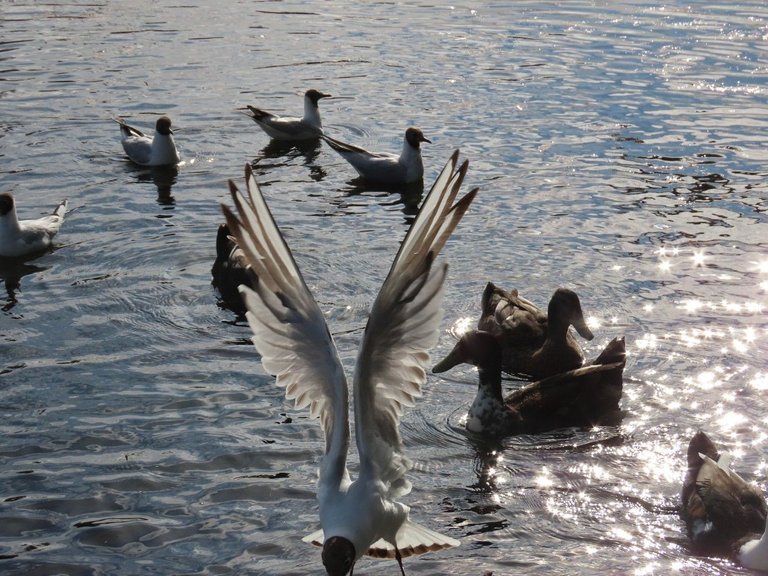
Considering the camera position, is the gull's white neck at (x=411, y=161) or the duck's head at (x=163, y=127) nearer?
the gull's white neck at (x=411, y=161)

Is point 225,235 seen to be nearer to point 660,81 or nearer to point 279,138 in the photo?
point 279,138

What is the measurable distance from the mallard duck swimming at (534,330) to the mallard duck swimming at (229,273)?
223 centimetres

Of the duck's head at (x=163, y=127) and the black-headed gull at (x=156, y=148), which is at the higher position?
the duck's head at (x=163, y=127)

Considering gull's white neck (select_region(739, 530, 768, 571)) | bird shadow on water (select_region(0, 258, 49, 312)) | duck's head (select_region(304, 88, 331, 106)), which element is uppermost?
duck's head (select_region(304, 88, 331, 106))

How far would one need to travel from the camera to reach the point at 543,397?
8570mm

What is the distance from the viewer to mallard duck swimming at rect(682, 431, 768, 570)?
668 centimetres

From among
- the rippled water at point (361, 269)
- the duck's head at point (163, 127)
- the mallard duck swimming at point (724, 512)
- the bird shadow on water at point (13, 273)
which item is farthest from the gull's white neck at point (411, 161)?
the mallard duck swimming at point (724, 512)

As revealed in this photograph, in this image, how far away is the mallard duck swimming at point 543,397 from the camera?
8328 mm

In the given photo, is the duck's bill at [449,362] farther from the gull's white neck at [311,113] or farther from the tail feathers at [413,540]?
the gull's white neck at [311,113]

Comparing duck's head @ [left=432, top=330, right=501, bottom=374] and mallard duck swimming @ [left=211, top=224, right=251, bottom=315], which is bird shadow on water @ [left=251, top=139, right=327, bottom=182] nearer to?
mallard duck swimming @ [left=211, top=224, right=251, bottom=315]

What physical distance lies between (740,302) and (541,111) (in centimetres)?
740

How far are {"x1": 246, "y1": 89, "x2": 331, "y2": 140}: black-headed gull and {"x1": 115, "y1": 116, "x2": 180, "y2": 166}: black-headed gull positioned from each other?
1.63 meters

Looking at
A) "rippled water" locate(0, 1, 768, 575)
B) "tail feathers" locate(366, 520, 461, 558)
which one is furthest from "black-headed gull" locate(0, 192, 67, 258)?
"tail feathers" locate(366, 520, 461, 558)

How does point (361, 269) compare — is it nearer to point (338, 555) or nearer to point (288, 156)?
point (288, 156)
